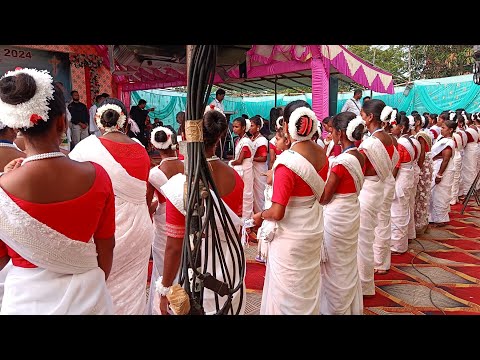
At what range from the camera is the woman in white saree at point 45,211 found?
1.32m

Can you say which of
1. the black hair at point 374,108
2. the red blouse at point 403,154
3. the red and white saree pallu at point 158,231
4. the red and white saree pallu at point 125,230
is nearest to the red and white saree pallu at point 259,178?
the red blouse at point 403,154

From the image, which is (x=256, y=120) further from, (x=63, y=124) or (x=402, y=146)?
(x=63, y=124)

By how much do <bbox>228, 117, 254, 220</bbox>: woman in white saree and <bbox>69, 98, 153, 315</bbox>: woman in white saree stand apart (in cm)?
337

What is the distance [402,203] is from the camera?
508 centimetres

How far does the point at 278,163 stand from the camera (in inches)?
99.3

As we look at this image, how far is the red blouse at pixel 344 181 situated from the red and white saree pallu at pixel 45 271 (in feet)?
6.84

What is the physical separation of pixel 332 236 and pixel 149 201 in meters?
1.57

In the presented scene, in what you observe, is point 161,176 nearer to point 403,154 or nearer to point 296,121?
point 296,121

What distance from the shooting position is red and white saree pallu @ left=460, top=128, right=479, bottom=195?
820 cm

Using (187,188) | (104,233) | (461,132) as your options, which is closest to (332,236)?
(104,233)

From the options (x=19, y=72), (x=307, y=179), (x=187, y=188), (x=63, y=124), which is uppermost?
(x=19, y=72)

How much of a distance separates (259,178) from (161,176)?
11.3ft

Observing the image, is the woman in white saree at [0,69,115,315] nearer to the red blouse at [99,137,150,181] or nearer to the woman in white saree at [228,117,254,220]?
the red blouse at [99,137,150,181]

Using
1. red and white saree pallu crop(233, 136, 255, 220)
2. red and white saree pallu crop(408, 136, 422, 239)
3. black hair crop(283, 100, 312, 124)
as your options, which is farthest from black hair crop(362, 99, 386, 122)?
red and white saree pallu crop(233, 136, 255, 220)
